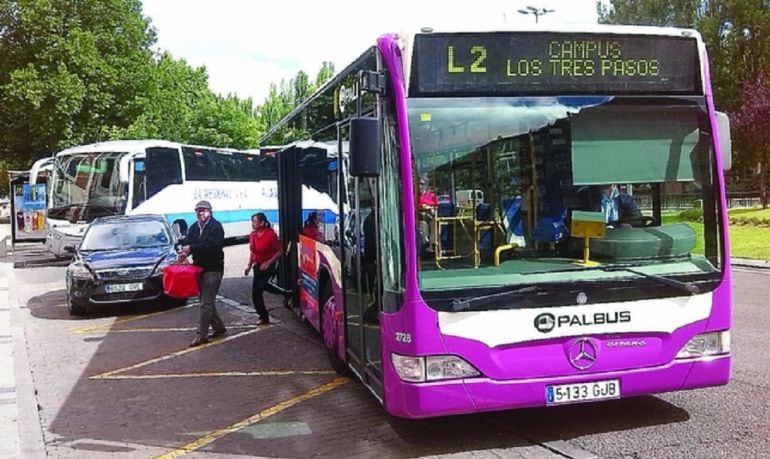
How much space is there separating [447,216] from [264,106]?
60054 mm

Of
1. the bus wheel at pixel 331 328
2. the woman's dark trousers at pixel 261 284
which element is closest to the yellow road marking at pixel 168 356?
the woman's dark trousers at pixel 261 284

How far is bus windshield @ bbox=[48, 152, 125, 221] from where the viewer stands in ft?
74.2

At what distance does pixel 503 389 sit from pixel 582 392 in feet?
1.88

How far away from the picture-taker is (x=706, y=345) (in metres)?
5.59

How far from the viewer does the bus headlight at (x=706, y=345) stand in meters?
5.54

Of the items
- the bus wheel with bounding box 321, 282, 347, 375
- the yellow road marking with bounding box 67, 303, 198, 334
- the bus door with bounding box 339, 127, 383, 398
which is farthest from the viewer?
the yellow road marking with bounding box 67, 303, 198, 334

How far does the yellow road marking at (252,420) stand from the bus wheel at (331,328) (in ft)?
0.59

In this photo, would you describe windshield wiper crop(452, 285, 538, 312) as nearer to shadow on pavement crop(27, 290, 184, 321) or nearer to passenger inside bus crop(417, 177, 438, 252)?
passenger inside bus crop(417, 177, 438, 252)

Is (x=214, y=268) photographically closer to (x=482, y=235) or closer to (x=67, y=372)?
(x=67, y=372)

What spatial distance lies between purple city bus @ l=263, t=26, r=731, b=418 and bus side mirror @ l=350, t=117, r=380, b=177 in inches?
0.5

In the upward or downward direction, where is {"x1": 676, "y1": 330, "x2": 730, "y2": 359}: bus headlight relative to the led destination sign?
downward

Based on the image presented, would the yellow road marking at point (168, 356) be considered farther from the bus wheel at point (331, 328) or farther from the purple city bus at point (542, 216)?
the purple city bus at point (542, 216)

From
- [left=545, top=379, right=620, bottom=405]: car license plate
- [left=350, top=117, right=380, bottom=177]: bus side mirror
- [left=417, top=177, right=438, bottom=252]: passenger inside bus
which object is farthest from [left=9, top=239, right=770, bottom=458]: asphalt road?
[left=350, top=117, right=380, bottom=177]: bus side mirror

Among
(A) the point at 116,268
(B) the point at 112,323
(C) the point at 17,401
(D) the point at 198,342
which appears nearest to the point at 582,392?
(C) the point at 17,401
